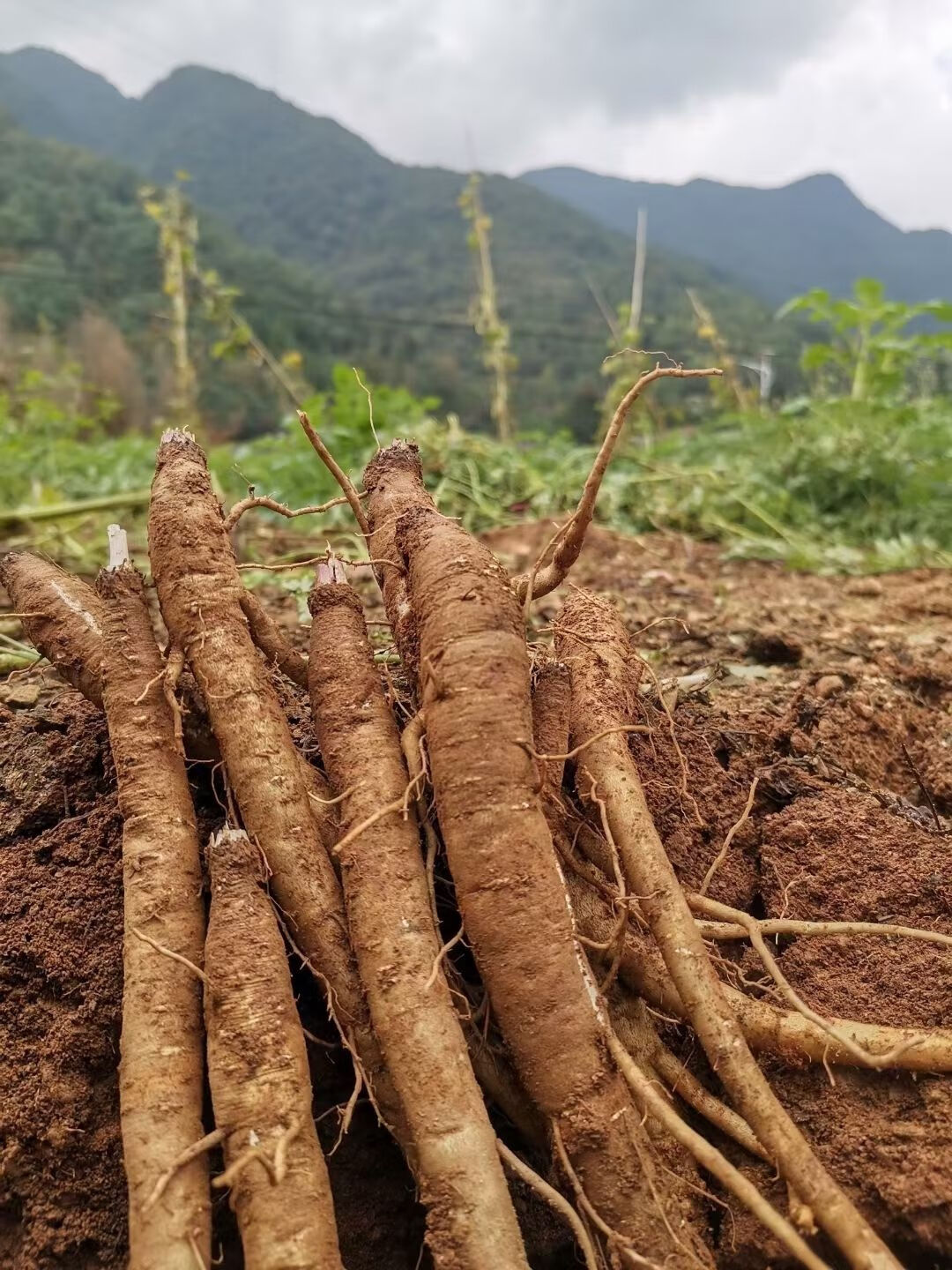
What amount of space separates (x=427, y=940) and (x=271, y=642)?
787mm

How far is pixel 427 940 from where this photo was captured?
155 cm

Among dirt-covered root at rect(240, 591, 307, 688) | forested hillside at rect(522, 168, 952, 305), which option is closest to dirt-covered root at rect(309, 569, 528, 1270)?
dirt-covered root at rect(240, 591, 307, 688)

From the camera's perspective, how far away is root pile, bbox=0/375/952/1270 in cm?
137

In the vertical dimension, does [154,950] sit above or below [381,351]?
below

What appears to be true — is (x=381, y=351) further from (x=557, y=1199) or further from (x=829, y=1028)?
(x=557, y=1199)

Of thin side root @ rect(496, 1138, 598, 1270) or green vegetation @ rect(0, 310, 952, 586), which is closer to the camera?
thin side root @ rect(496, 1138, 598, 1270)

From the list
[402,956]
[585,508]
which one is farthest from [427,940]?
[585,508]

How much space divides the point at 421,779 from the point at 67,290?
25.3m

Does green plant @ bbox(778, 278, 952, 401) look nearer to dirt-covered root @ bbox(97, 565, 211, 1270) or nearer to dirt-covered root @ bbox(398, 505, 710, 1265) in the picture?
dirt-covered root @ bbox(398, 505, 710, 1265)

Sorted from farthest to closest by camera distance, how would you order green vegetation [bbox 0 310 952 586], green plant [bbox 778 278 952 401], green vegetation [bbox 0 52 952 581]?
green plant [bbox 778 278 952 401], green vegetation [bbox 0 52 952 581], green vegetation [bbox 0 310 952 586]

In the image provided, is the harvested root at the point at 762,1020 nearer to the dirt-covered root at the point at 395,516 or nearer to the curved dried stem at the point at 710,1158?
the curved dried stem at the point at 710,1158

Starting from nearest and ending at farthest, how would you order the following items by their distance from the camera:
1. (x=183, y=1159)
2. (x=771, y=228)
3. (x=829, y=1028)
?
(x=183, y=1159), (x=829, y=1028), (x=771, y=228)

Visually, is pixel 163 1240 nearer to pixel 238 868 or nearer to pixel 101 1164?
pixel 101 1164

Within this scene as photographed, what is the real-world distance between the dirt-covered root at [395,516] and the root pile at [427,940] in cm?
2
